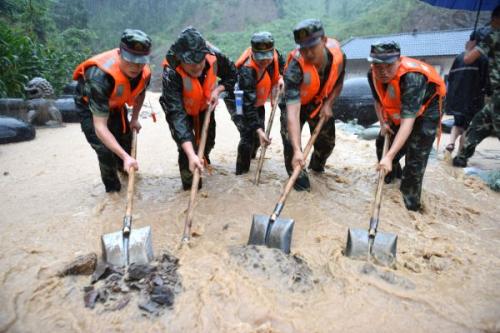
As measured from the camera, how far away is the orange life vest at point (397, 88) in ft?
9.75

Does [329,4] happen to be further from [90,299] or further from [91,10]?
[90,299]

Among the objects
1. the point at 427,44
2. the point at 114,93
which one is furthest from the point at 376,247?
the point at 427,44

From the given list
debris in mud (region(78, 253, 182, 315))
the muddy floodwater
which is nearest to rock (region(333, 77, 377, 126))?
the muddy floodwater

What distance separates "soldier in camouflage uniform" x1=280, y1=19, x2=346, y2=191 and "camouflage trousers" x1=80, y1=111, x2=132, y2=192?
5.70ft

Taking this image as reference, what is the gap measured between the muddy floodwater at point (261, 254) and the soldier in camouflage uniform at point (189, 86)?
2.12 ft

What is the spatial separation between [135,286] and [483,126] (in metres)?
4.23

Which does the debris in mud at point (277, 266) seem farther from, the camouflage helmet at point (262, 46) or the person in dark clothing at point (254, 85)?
the camouflage helmet at point (262, 46)

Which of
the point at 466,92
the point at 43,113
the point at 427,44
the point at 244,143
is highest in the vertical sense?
the point at 427,44

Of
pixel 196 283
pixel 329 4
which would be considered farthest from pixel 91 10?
pixel 196 283

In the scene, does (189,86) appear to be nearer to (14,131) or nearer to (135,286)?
(135,286)

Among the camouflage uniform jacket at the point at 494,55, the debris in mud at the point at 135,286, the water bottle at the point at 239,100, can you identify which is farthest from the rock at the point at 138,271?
the camouflage uniform jacket at the point at 494,55

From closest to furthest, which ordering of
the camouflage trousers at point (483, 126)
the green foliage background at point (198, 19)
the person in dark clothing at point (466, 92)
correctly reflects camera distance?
the camouflage trousers at point (483, 126)
the person in dark clothing at point (466, 92)
the green foliage background at point (198, 19)

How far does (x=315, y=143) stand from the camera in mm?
3984

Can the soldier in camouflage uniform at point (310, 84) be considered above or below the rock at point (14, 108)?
above
